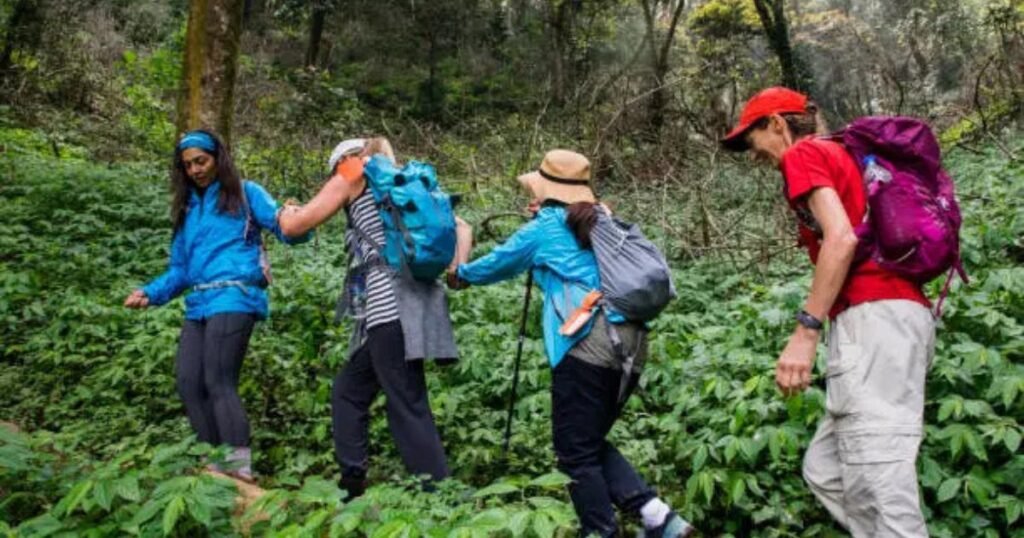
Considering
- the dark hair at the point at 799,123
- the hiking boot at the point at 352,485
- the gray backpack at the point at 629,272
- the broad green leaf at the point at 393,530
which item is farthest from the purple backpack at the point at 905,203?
the hiking boot at the point at 352,485

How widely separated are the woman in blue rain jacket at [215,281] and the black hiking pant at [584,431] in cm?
143

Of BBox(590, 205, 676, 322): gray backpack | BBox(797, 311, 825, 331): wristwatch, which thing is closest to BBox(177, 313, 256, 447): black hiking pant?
BBox(590, 205, 676, 322): gray backpack

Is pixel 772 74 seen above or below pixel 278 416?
above

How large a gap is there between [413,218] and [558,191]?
2.03 ft

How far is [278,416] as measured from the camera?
5.22m

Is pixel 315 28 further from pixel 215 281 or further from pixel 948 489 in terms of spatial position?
pixel 948 489

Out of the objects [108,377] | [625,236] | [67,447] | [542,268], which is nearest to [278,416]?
[108,377]

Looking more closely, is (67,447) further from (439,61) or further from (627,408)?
(439,61)

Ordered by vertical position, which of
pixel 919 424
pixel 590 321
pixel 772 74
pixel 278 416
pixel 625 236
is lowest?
pixel 278 416

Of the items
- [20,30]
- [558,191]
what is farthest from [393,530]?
[20,30]

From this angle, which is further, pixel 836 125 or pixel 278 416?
pixel 836 125

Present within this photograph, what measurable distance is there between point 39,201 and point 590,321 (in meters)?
8.37

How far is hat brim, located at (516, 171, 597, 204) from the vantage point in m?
3.43

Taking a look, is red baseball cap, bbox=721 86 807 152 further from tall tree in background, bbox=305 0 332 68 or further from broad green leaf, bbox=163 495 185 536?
tall tree in background, bbox=305 0 332 68
